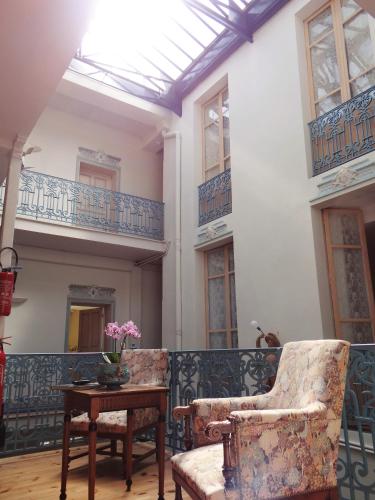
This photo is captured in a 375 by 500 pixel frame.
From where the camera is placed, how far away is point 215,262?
272 inches

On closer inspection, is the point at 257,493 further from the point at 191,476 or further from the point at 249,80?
the point at 249,80

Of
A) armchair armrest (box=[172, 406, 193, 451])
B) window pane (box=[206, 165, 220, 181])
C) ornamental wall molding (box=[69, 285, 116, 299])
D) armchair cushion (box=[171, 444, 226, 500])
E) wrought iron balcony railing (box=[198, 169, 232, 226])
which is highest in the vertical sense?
window pane (box=[206, 165, 220, 181])

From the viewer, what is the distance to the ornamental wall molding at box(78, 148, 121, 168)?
805 centimetres

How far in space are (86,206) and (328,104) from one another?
15.4 ft

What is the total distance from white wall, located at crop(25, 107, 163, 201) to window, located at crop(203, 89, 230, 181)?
1892mm

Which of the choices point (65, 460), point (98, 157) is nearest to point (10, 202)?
point (65, 460)

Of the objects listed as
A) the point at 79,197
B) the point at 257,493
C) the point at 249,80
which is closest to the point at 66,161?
the point at 79,197

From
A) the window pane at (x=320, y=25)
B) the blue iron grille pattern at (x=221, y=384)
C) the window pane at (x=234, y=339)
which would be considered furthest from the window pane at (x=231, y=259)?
the window pane at (x=320, y=25)

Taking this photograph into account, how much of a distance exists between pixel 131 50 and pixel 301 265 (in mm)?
5046

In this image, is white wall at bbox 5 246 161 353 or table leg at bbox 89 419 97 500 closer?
table leg at bbox 89 419 97 500

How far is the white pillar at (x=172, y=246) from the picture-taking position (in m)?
7.04

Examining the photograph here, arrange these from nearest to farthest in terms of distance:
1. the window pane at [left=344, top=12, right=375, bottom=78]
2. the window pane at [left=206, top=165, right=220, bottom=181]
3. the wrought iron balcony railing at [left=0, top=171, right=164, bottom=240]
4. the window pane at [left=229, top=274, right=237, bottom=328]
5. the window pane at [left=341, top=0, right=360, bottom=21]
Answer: the window pane at [left=344, top=12, right=375, bottom=78], the window pane at [left=341, top=0, right=360, bottom=21], the window pane at [left=229, top=274, right=237, bottom=328], the wrought iron balcony railing at [left=0, top=171, right=164, bottom=240], the window pane at [left=206, top=165, right=220, bottom=181]

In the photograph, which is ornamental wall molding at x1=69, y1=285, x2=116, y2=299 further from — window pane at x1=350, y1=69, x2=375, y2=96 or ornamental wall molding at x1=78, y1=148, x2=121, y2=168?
window pane at x1=350, y1=69, x2=375, y2=96

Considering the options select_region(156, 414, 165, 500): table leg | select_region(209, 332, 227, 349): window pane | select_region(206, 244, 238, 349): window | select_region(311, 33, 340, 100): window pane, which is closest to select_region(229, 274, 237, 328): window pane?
select_region(206, 244, 238, 349): window
